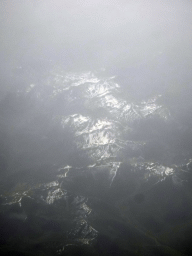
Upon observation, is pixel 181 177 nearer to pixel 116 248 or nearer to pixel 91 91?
pixel 116 248

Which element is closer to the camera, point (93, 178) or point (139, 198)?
point (139, 198)

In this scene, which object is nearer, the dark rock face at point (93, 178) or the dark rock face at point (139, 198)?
the dark rock face at point (93, 178)

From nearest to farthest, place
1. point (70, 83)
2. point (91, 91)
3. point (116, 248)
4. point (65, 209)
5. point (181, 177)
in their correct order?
point (116, 248) < point (65, 209) < point (181, 177) < point (91, 91) < point (70, 83)

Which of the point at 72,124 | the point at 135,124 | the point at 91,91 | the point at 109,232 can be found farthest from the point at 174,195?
the point at 91,91

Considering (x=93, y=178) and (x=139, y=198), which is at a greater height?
(x=93, y=178)

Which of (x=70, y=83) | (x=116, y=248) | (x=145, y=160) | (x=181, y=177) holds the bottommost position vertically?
(x=116, y=248)

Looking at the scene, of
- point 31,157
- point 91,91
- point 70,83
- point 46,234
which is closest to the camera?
point 46,234

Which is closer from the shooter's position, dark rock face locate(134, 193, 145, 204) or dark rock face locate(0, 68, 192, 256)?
dark rock face locate(0, 68, 192, 256)

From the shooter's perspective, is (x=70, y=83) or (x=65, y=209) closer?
(x=65, y=209)

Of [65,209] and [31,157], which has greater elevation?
[31,157]

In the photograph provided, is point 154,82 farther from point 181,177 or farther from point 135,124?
point 181,177
